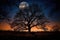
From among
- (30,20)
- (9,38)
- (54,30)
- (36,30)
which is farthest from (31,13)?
(9,38)

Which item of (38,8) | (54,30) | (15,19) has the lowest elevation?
(54,30)

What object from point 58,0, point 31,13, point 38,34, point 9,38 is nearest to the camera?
point 9,38

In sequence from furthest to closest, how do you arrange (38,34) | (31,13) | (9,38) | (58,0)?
(31,13)
(58,0)
(38,34)
(9,38)

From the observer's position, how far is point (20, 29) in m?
9.66

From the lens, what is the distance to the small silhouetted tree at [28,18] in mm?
9523

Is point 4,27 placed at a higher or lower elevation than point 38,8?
lower

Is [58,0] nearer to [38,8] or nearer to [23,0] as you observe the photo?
[38,8]

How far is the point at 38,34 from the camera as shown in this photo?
8.43m

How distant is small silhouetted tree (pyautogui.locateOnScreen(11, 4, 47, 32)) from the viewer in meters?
9.52

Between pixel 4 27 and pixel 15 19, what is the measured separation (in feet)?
2.61

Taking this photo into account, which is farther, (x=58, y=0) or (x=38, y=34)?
(x=58, y=0)

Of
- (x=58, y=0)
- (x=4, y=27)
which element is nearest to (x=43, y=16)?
(x=58, y=0)

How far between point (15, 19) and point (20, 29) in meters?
0.65

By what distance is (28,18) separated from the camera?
9766 millimetres
